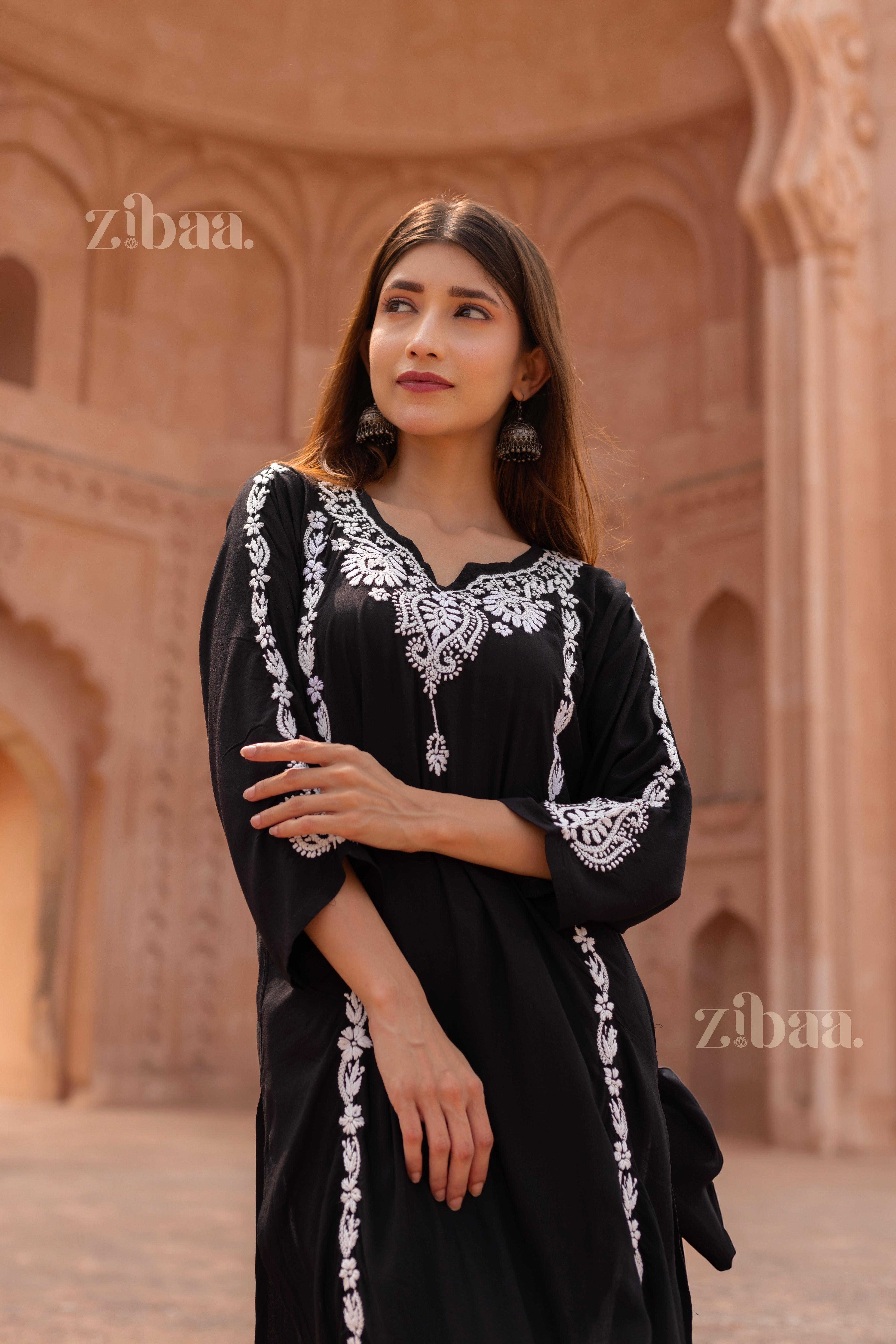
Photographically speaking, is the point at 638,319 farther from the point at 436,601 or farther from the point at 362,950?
the point at 362,950

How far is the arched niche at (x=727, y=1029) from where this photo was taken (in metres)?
8.77

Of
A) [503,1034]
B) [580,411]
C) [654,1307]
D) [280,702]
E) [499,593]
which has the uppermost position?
[580,411]

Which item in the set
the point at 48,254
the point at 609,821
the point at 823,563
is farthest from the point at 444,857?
the point at 48,254

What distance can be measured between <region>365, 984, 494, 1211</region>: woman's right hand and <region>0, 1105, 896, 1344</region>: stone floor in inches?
89.5

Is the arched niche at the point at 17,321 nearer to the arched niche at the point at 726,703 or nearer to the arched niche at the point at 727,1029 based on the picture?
the arched niche at the point at 726,703

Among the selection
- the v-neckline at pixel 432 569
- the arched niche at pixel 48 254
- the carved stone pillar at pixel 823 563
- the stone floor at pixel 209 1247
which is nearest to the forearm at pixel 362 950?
the v-neckline at pixel 432 569

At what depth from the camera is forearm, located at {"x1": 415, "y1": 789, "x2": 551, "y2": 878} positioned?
4.07 ft

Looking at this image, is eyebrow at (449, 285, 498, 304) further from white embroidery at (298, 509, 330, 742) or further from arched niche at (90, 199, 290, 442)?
arched niche at (90, 199, 290, 442)

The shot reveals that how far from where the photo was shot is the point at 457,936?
4.09 feet

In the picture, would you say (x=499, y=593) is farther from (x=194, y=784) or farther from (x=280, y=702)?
(x=194, y=784)

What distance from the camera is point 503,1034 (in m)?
1.24

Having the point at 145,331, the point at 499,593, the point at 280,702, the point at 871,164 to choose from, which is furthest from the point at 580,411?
the point at 145,331

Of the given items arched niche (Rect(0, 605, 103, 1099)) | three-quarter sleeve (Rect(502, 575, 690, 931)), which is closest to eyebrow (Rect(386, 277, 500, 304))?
three-quarter sleeve (Rect(502, 575, 690, 931))

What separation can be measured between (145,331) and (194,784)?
11.3 feet
